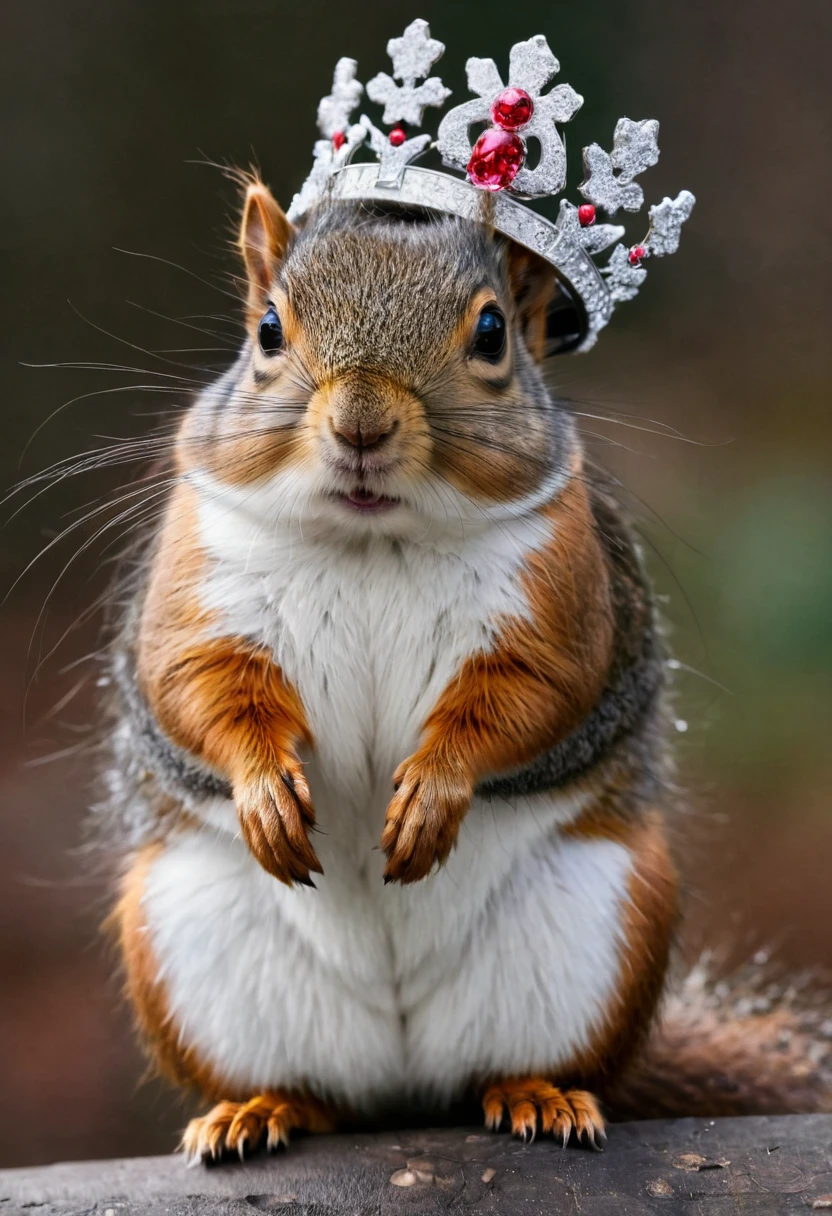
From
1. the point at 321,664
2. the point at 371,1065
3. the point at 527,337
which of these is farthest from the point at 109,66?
the point at 371,1065

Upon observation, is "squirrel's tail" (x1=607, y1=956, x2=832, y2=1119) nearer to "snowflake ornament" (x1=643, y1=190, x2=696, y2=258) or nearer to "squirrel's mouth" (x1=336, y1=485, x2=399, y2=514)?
"squirrel's mouth" (x1=336, y1=485, x2=399, y2=514)

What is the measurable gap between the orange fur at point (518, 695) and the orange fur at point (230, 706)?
96mm

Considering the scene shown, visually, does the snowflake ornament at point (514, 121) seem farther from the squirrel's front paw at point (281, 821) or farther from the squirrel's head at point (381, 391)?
the squirrel's front paw at point (281, 821)

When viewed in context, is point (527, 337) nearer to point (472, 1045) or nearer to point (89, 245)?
point (472, 1045)

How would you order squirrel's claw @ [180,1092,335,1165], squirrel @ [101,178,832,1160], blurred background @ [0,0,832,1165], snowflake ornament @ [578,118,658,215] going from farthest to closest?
blurred background @ [0,0,832,1165]
squirrel's claw @ [180,1092,335,1165]
snowflake ornament @ [578,118,658,215]
squirrel @ [101,178,832,1160]

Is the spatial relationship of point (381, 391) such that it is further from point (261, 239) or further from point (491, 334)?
point (261, 239)

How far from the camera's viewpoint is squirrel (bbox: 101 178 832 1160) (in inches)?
47.8

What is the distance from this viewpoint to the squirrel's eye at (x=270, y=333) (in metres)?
1.28

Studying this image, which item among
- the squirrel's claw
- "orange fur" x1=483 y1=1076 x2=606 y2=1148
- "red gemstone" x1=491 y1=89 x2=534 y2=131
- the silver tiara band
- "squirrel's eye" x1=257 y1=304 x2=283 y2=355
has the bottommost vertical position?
the squirrel's claw

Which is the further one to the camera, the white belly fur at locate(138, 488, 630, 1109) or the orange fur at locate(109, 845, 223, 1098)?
the orange fur at locate(109, 845, 223, 1098)

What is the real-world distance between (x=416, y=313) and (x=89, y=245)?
77.7 inches

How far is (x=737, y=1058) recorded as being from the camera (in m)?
1.72

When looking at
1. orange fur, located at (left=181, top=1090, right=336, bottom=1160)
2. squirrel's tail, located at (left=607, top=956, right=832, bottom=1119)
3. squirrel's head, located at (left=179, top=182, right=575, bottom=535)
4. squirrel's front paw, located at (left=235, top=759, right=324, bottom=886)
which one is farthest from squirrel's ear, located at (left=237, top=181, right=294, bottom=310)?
squirrel's tail, located at (left=607, top=956, right=832, bottom=1119)

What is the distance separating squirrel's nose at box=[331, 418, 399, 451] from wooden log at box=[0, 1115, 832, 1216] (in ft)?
2.53
